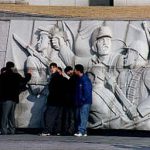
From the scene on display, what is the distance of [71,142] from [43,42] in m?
3.08

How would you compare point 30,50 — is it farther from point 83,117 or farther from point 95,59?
point 83,117

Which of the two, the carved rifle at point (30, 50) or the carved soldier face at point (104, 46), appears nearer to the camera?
the carved soldier face at point (104, 46)

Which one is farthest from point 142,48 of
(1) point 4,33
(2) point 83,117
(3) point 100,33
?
(1) point 4,33

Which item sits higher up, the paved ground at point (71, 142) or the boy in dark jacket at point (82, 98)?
the boy in dark jacket at point (82, 98)

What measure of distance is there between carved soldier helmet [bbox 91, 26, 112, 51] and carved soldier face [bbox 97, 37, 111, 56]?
69mm

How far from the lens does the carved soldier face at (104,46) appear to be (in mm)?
18750

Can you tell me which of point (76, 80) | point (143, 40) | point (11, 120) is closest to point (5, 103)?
point (11, 120)

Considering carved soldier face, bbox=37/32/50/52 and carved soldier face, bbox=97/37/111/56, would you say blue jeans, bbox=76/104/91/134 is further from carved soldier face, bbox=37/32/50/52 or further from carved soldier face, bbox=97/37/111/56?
carved soldier face, bbox=37/32/50/52

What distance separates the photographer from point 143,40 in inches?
734

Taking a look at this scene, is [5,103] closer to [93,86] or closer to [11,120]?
[11,120]

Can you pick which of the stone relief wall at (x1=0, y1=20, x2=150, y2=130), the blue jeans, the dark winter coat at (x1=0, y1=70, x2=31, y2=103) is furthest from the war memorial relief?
the dark winter coat at (x1=0, y1=70, x2=31, y2=103)

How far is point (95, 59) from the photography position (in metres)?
18.8

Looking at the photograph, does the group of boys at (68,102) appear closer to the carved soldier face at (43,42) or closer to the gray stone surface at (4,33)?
the carved soldier face at (43,42)

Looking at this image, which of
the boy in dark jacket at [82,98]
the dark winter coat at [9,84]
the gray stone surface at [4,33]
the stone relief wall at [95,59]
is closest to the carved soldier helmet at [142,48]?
the stone relief wall at [95,59]
